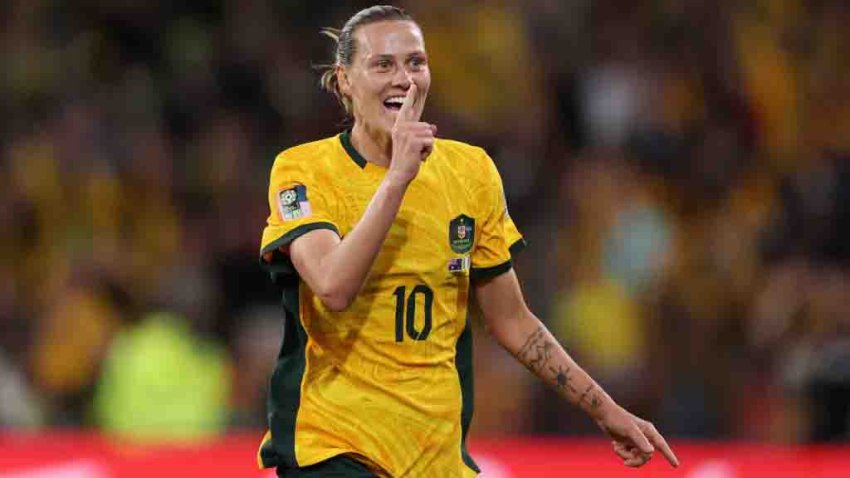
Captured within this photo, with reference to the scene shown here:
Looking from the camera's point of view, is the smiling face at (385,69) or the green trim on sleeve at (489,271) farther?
the green trim on sleeve at (489,271)

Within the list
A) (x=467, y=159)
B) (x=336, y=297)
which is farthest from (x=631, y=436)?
(x=336, y=297)

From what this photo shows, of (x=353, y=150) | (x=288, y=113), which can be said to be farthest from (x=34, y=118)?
(x=353, y=150)

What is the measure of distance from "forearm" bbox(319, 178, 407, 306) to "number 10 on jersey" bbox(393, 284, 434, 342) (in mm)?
255

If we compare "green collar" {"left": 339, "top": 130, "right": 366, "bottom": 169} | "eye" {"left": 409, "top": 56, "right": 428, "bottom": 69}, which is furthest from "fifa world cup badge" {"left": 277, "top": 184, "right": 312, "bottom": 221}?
"eye" {"left": 409, "top": 56, "right": 428, "bottom": 69}

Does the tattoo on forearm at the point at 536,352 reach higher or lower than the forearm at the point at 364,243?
lower

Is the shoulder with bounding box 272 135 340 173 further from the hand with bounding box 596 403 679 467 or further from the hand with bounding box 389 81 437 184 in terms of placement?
the hand with bounding box 596 403 679 467

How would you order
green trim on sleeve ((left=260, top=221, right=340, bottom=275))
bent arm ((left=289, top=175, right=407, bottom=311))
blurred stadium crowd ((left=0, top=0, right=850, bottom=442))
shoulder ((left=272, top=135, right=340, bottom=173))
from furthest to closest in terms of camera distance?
blurred stadium crowd ((left=0, top=0, right=850, bottom=442))
shoulder ((left=272, top=135, right=340, bottom=173))
green trim on sleeve ((left=260, top=221, right=340, bottom=275))
bent arm ((left=289, top=175, right=407, bottom=311))

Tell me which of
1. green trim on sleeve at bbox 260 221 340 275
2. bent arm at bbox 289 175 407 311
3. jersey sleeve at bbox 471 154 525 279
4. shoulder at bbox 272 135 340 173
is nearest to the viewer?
bent arm at bbox 289 175 407 311

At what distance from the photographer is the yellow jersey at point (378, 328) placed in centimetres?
367

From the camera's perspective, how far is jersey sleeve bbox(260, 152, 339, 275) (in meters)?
3.62

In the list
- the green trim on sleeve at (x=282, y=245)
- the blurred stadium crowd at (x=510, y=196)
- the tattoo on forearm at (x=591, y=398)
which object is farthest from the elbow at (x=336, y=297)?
the blurred stadium crowd at (x=510, y=196)

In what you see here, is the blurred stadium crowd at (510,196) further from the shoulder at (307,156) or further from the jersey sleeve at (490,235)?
the shoulder at (307,156)

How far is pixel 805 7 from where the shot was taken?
9.06m

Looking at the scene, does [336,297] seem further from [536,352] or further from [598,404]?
[598,404]
